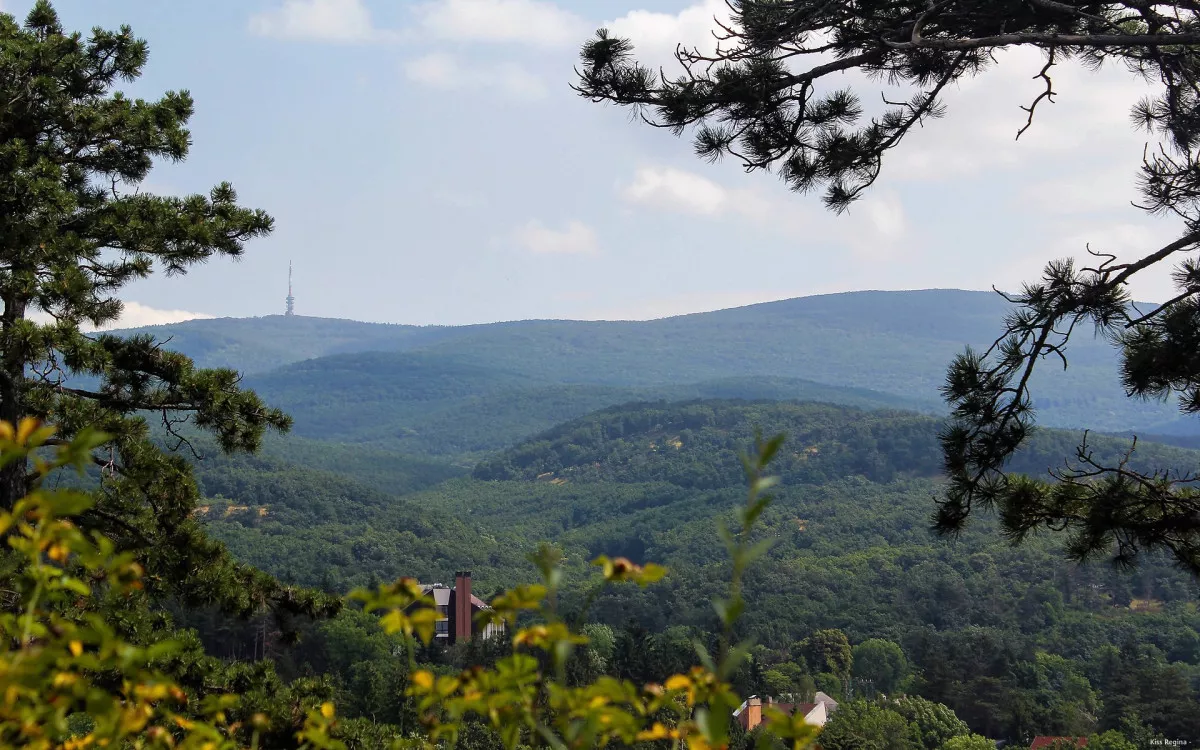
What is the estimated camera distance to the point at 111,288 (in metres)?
8.72

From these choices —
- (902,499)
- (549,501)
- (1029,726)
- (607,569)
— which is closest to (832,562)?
(902,499)

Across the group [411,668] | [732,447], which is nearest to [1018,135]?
[411,668]

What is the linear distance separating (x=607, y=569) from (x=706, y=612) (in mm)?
62792

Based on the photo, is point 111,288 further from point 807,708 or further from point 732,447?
point 732,447

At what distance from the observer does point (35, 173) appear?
766cm

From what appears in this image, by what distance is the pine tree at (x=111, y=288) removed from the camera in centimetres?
761

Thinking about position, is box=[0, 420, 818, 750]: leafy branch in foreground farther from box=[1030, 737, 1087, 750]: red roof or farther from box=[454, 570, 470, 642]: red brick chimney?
box=[454, 570, 470, 642]: red brick chimney

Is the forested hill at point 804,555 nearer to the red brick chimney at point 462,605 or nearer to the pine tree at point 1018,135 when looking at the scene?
the pine tree at point 1018,135

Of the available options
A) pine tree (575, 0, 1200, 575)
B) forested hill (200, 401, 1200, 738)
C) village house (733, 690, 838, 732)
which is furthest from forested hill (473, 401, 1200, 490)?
pine tree (575, 0, 1200, 575)

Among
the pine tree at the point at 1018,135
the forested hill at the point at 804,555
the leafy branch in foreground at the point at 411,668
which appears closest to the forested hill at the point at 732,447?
the forested hill at the point at 804,555

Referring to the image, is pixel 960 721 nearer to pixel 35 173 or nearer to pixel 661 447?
pixel 35 173

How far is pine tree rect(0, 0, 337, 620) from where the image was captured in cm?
761

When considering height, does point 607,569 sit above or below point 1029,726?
A: above

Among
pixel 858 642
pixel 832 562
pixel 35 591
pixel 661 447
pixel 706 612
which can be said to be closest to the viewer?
pixel 35 591
